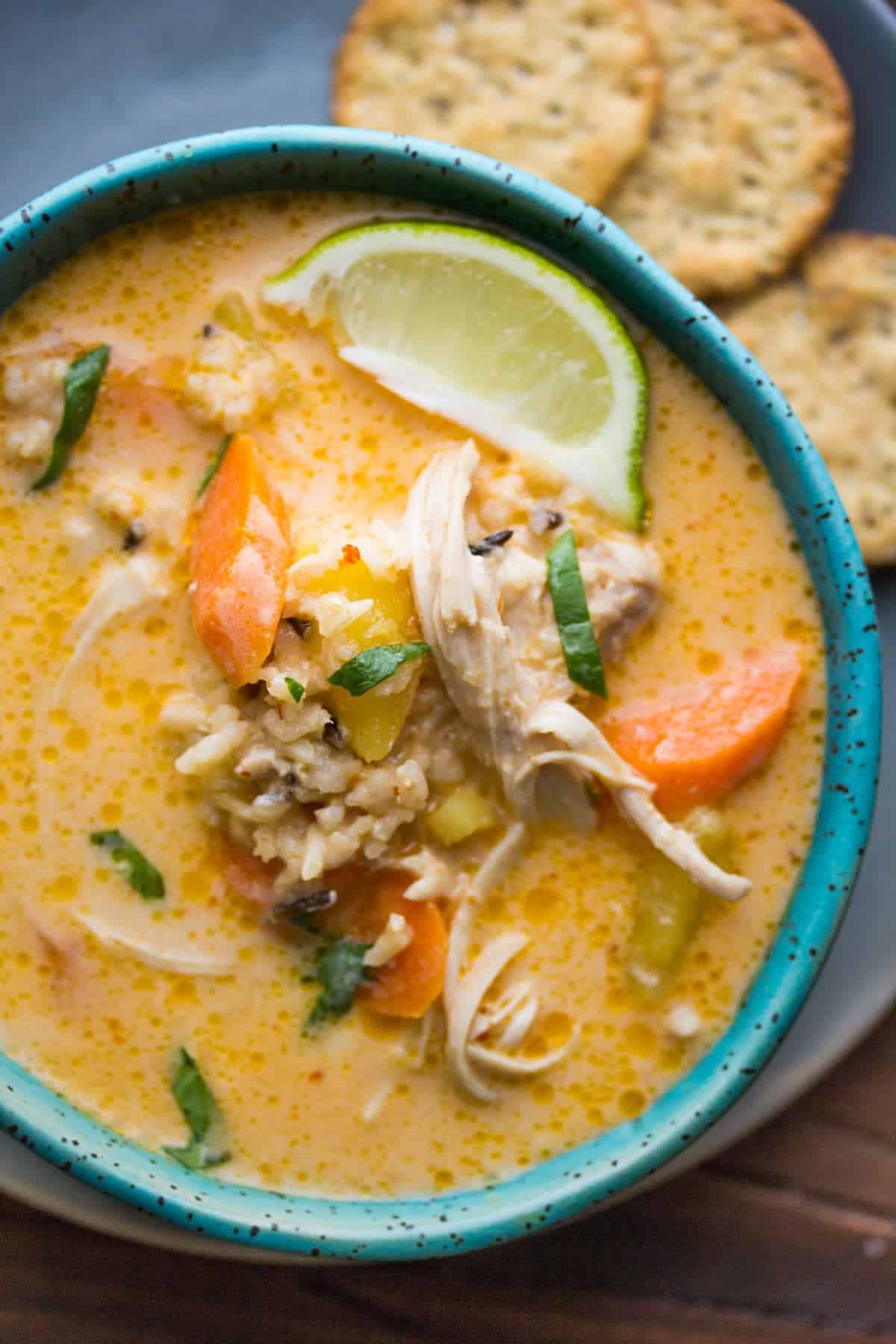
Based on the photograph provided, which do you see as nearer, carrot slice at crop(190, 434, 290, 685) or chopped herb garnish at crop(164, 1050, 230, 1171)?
carrot slice at crop(190, 434, 290, 685)

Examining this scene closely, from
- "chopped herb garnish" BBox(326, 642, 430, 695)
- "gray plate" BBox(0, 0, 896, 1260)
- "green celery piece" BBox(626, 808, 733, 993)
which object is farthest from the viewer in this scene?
"gray plate" BBox(0, 0, 896, 1260)

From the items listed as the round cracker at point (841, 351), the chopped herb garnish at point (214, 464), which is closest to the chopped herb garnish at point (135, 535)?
the chopped herb garnish at point (214, 464)

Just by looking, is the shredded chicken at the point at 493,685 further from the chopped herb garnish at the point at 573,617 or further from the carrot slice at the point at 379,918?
the carrot slice at the point at 379,918

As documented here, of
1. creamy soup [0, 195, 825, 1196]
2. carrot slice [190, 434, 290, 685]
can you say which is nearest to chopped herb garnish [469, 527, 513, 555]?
creamy soup [0, 195, 825, 1196]

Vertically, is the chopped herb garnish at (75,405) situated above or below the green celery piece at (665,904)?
above

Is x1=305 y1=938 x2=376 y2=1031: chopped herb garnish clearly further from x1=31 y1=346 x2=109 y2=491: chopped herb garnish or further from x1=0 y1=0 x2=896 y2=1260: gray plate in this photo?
x1=31 y1=346 x2=109 y2=491: chopped herb garnish

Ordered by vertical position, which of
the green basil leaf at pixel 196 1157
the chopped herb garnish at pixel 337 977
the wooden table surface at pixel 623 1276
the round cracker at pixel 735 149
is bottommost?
the wooden table surface at pixel 623 1276
